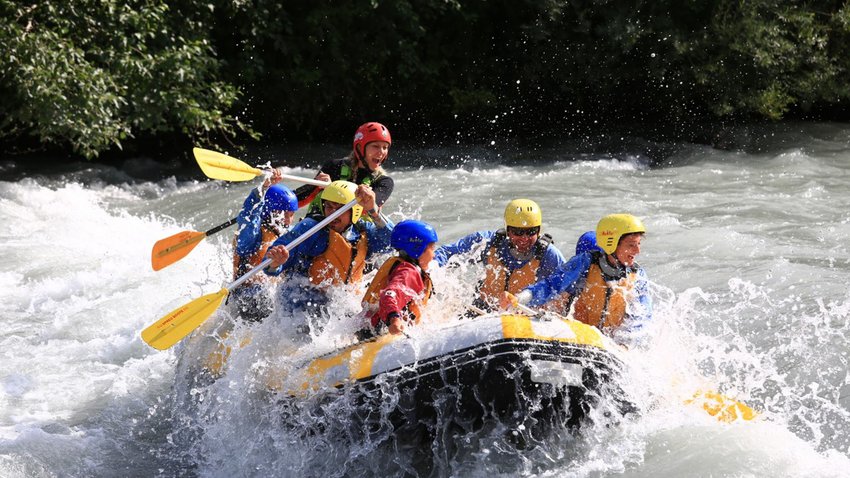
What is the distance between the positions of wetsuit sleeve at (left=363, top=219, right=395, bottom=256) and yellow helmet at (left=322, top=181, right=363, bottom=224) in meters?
0.11

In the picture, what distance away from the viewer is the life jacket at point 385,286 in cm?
516

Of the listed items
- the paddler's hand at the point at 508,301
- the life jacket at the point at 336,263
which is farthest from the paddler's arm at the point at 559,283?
the life jacket at the point at 336,263

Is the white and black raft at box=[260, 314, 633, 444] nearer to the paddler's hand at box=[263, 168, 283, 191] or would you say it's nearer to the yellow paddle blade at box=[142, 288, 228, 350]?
the yellow paddle blade at box=[142, 288, 228, 350]

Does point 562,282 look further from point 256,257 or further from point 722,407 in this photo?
point 256,257

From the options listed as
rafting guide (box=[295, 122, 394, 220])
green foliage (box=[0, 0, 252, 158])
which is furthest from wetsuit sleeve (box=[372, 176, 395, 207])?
green foliage (box=[0, 0, 252, 158])

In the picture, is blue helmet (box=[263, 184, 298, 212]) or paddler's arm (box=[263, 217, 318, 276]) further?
blue helmet (box=[263, 184, 298, 212])

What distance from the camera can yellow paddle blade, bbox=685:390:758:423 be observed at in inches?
204

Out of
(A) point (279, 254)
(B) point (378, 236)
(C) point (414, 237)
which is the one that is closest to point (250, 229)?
(A) point (279, 254)

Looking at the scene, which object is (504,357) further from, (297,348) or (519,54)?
(519,54)

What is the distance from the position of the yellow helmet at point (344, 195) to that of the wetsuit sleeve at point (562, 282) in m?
1.07

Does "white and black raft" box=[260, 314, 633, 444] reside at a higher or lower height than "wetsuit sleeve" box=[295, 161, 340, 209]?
lower

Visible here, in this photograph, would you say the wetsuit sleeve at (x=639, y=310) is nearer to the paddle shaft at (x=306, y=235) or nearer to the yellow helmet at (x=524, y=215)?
the yellow helmet at (x=524, y=215)

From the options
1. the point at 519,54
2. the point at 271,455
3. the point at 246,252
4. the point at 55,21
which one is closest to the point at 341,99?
the point at 519,54

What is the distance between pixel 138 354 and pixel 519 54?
867 centimetres
